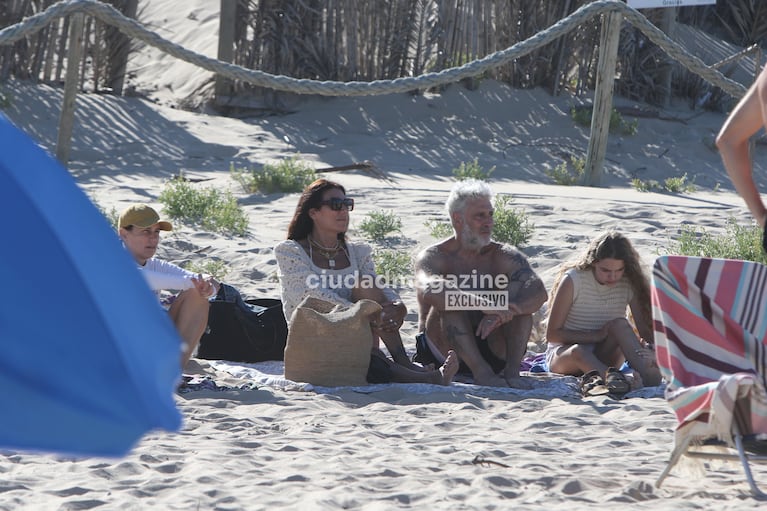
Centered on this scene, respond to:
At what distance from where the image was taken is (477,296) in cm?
557

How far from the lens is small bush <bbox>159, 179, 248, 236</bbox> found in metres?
7.88

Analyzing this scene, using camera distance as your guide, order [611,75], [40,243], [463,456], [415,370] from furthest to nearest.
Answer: [611,75] → [415,370] → [463,456] → [40,243]

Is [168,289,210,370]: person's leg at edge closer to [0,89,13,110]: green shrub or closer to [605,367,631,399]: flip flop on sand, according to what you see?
[605,367,631,399]: flip flop on sand

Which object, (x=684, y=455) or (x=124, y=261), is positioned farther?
(x=684, y=455)

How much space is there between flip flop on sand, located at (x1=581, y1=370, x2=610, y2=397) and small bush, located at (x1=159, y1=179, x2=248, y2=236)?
3.20 m

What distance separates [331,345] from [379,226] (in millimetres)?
2539

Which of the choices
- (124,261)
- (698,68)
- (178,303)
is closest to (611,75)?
(698,68)

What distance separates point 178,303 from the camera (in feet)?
17.5

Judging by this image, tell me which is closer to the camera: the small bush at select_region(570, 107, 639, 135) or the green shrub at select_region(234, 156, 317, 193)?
the green shrub at select_region(234, 156, 317, 193)

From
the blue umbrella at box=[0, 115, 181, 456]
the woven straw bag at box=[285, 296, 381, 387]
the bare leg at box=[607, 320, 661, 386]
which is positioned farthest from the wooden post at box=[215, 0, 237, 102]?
the blue umbrella at box=[0, 115, 181, 456]

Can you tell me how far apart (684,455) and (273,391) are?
7.11 ft

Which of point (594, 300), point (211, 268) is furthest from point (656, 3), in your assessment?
point (211, 268)

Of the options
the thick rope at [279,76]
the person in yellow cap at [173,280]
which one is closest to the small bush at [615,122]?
the thick rope at [279,76]

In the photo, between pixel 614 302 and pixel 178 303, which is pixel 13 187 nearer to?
Result: pixel 178 303
